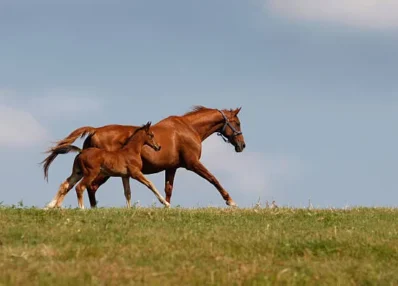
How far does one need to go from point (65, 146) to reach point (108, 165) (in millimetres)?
1457

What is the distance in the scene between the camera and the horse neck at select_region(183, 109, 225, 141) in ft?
71.8

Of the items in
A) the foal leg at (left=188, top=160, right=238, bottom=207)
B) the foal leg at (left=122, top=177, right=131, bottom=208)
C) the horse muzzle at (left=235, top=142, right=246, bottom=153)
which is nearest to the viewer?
the foal leg at (left=122, top=177, right=131, bottom=208)

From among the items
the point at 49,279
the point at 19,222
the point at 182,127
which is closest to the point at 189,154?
the point at 182,127

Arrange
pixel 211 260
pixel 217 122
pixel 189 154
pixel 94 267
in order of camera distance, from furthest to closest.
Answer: pixel 217 122 < pixel 189 154 < pixel 211 260 < pixel 94 267

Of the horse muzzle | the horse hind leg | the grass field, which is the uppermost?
the horse muzzle

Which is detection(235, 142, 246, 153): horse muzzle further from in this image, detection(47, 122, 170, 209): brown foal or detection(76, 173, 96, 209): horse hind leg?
detection(76, 173, 96, 209): horse hind leg

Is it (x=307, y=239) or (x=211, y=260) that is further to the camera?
(x=307, y=239)

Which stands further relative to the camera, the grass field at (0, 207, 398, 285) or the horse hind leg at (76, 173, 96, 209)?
the horse hind leg at (76, 173, 96, 209)

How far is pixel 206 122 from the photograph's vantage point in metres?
22.1

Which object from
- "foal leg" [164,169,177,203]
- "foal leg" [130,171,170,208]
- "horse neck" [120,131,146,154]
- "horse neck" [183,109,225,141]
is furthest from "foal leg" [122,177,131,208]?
"horse neck" [183,109,225,141]

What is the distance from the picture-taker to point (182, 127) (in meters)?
21.0

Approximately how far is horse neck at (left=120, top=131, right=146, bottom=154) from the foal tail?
1.04 meters

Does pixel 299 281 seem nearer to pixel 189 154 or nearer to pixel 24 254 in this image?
pixel 24 254

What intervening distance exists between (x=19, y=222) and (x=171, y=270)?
16.9 ft
